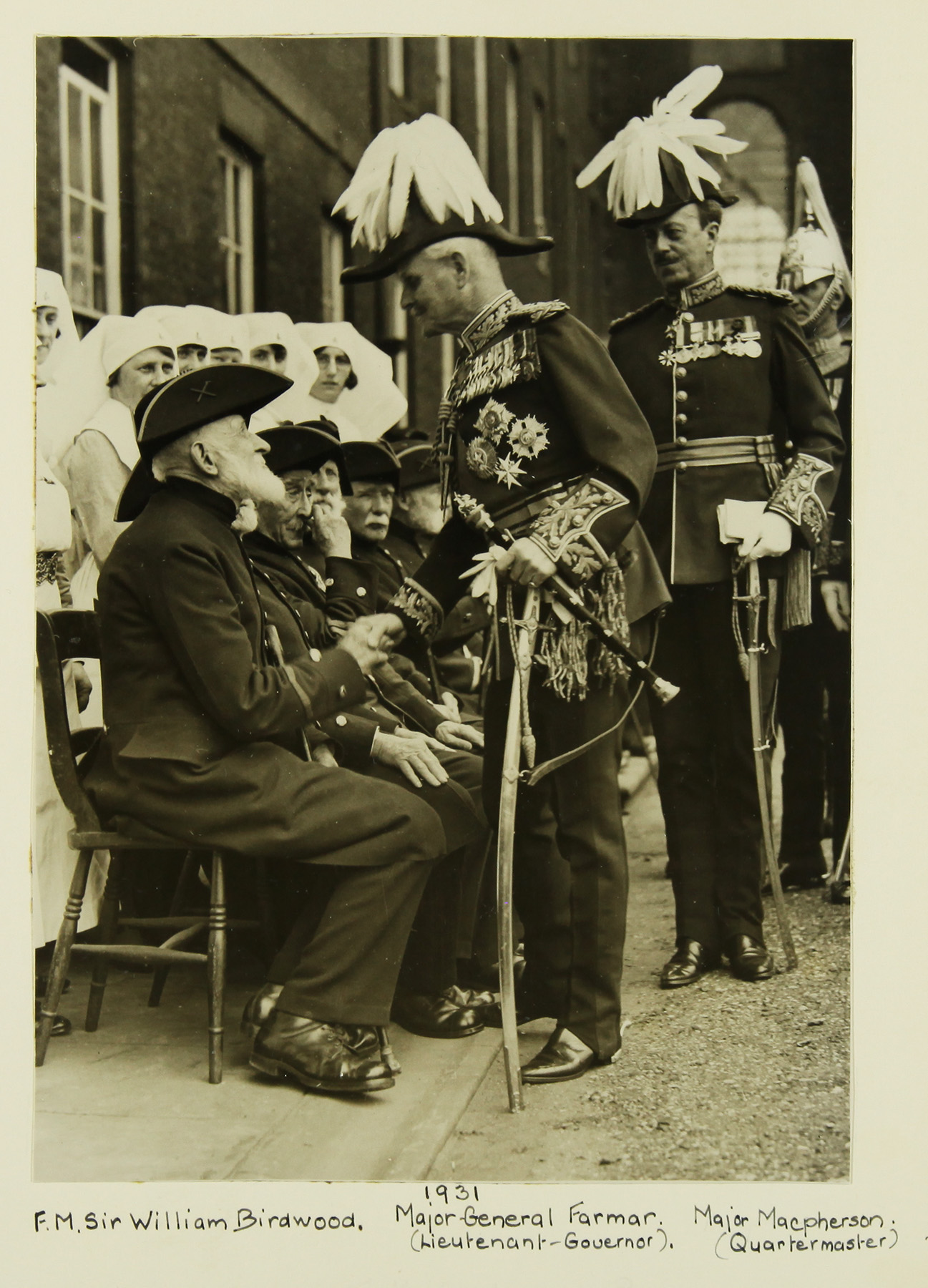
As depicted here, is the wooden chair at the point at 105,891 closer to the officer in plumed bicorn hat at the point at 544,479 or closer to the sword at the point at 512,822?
the sword at the point at 512,822

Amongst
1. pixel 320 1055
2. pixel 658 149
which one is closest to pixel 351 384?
pixel 658 149

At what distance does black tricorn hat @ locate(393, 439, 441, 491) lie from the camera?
4.23 meters

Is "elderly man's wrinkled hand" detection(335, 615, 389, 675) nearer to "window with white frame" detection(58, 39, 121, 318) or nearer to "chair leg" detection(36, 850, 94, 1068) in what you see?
"chair leg" detection(36, 850, 94, 1068)

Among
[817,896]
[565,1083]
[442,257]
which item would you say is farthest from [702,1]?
[565,1083]

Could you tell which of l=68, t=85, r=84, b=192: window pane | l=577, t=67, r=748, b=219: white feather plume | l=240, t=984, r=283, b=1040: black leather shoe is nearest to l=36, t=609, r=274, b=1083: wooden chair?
l=240, t=984, r=283, b=1040: black leather shoe

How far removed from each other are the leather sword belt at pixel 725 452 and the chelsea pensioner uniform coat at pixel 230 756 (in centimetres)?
135

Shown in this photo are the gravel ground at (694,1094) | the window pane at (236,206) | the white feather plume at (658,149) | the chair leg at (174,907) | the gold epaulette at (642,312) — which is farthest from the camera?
the window pane at (236,206)

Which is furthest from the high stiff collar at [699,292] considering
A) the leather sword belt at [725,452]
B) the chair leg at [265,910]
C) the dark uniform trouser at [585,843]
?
the chair leg at [265,910]

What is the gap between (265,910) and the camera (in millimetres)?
3551

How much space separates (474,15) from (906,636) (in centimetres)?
221

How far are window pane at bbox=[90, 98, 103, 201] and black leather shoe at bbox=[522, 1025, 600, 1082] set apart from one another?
2.79m

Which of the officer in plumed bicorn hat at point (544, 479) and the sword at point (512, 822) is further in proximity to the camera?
the officer in plumed bicorn hat at point (544, 479)

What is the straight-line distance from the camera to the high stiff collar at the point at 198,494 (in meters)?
3.35

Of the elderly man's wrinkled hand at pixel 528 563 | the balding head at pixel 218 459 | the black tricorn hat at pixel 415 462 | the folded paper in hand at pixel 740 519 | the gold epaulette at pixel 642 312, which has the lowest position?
the elderly man's wrinkled hand at pixel 528 563
